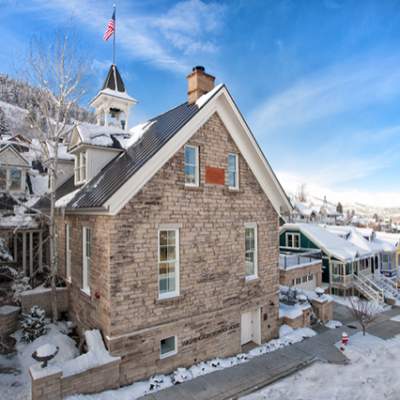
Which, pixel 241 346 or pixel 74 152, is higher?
pixel 74 152

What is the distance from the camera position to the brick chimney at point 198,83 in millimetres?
11164

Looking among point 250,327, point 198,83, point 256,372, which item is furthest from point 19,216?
point 256,372

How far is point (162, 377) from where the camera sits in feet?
28.7

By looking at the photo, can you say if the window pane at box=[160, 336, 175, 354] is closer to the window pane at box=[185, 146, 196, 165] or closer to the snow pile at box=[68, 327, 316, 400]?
the snow pile at box=[68, 327, 316, 400]

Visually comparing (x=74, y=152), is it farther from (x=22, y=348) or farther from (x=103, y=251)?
(x=22, y=348)

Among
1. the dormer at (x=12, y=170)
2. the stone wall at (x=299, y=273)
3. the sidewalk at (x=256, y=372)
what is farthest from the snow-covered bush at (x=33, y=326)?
the stone wall at (x=299, y=273)

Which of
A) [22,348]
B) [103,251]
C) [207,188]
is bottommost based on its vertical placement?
[22,348]

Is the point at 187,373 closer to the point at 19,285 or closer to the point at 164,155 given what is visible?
the point at 164,155

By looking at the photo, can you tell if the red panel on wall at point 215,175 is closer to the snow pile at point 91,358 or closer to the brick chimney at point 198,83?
the brick chimney at point 198,83

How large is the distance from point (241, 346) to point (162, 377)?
3980mm

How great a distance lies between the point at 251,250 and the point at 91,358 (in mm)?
7189

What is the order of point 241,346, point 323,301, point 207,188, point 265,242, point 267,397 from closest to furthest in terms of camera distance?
point 267,397 < point 207,188 < point 241,346 < point 265,242 < point 323,301

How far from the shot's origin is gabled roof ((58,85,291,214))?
8.23m

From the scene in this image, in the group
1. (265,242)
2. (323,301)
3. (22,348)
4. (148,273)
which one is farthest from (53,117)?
(323,301)
